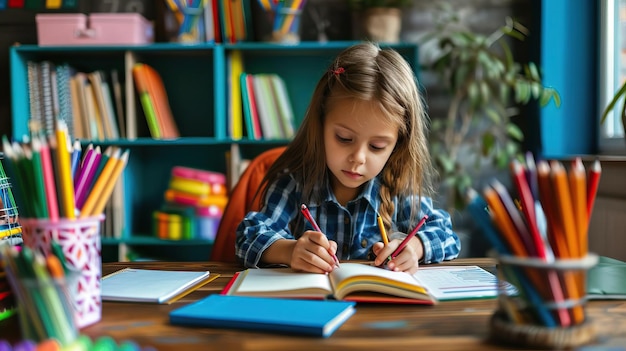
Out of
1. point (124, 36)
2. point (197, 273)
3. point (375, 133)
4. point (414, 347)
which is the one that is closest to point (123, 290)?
point (197, 273)

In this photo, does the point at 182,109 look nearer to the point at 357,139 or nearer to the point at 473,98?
the point at 473,98

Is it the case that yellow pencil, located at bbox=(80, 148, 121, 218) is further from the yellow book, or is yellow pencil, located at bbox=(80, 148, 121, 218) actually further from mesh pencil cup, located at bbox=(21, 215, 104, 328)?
the yellow book

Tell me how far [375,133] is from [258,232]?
0.34m

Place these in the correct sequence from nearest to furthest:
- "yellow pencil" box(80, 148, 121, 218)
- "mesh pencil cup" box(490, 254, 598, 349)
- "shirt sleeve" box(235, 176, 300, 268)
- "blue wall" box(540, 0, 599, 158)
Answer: "mesh pencil cup" box(490, 254, 598, 349), "yellow pencil" box(80, 148, 121, 218), "shirt sleeve" box(235, 176, 300, 268), "blue wall" box(540, 0, 599, 158)

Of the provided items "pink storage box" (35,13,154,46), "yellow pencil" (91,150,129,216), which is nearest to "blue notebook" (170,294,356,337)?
"yellow pencil" (91,150,129,216)

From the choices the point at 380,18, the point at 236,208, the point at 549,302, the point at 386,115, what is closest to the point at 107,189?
the point at 549,302

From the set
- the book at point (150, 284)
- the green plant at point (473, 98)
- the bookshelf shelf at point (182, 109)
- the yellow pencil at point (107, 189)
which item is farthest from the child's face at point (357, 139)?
the bookshelf shelf at point (182, 109)

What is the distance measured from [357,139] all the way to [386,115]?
0.29 feet

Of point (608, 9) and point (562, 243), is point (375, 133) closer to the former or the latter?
point (562, 243)

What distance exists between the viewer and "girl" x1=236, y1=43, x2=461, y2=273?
1.30 m

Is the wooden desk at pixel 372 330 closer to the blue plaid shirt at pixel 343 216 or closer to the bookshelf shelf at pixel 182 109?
Answer: the blue plaid shirt at pixel 343 216

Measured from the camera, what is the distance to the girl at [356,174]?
4.25 feet

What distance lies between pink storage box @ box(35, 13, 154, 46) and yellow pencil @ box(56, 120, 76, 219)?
2233mm

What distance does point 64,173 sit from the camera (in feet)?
2.35
